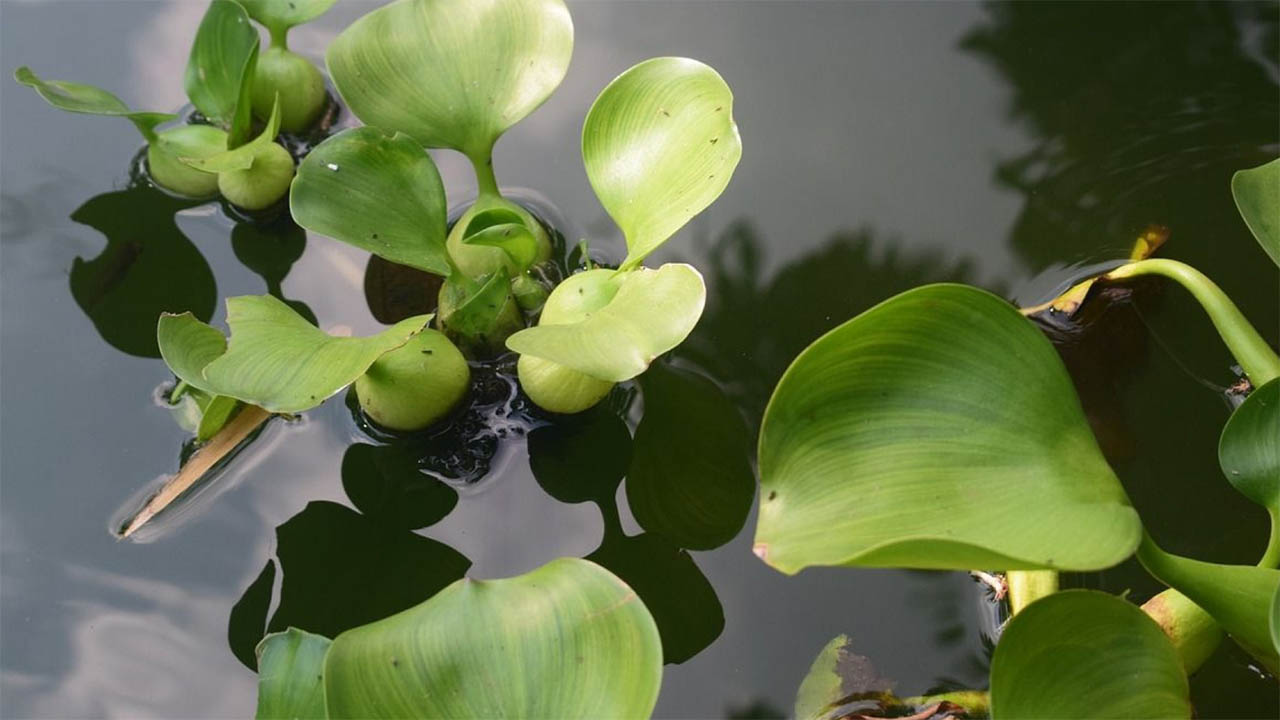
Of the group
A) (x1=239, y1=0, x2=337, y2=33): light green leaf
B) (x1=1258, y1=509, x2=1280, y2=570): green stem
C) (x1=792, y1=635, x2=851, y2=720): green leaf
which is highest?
(x1=239, y1=0, x2=337, y2=33): light green leaf

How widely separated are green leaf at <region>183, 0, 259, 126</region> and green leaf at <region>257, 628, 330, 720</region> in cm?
49

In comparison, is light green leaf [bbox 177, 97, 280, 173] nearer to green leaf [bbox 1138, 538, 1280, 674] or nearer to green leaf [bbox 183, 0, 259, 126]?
green leaf [bbox 183, 0, 259, 126]

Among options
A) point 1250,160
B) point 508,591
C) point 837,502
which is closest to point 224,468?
point 508,591

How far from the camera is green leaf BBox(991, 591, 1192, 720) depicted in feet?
2.22

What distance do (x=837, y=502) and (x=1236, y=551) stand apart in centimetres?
40

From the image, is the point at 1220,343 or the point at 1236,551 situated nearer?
the point at 1236,551

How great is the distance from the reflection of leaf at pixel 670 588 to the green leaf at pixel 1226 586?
12.2 inches

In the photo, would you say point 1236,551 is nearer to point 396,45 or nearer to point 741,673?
point 741,673

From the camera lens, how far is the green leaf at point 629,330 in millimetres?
721

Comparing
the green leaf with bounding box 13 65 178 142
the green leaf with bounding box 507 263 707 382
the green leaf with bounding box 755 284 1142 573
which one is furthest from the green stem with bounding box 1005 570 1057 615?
the green leaf with bounding box 13 65 178 142

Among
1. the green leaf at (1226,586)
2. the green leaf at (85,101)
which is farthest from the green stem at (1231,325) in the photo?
the green leaf at (85,101)

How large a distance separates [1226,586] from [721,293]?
1.58ft

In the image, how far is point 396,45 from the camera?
95 cm

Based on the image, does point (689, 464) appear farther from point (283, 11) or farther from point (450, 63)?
point (283, 11)
